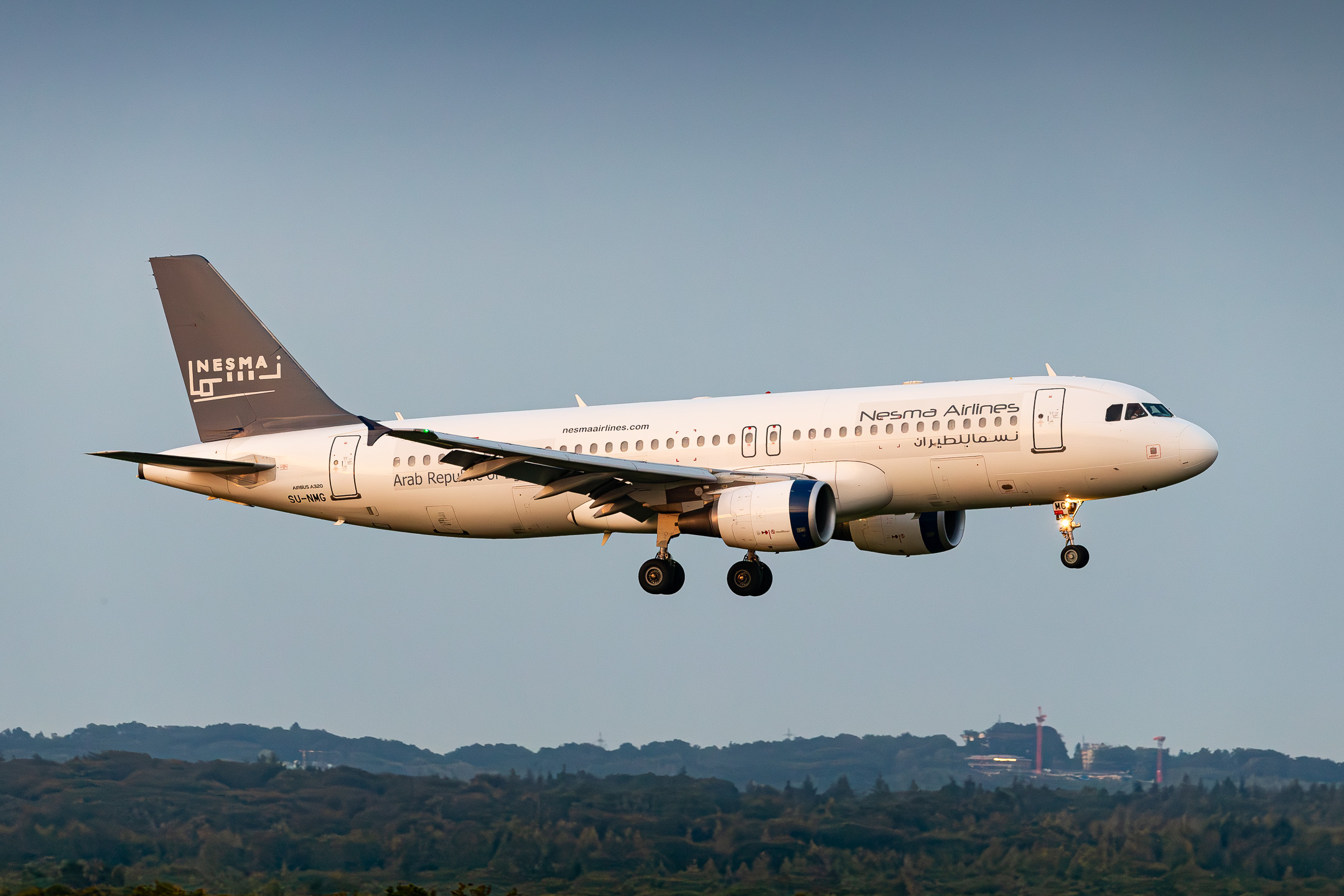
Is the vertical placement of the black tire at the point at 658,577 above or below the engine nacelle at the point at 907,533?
below

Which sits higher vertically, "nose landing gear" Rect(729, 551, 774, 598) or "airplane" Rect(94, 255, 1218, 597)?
"airplane" Rect(94, 255, 1218, 597)

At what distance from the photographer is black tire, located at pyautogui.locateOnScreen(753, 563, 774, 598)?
40.2m

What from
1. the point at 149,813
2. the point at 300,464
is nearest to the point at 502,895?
the point at 149,813

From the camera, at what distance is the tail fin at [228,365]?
45.0 m

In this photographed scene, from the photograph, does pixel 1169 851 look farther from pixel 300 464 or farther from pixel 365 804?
pixel 300 464

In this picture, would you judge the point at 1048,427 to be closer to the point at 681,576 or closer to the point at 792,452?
the point at 792,452

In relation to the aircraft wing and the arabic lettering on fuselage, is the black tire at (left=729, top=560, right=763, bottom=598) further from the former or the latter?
the arabic lettering on fuselage

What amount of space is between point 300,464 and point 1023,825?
136 ft

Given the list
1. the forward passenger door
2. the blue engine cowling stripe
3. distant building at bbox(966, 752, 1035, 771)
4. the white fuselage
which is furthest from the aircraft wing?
distant building at bbox(966, 752, 1035, 771)

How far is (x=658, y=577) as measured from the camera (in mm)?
40188

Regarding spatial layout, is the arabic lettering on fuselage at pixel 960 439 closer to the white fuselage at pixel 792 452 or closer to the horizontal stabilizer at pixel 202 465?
the white fuselage at pixel 792 452

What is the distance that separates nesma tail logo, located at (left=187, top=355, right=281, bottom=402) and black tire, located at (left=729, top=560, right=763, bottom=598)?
50.9ft

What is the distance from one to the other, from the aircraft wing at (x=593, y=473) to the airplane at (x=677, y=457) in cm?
6

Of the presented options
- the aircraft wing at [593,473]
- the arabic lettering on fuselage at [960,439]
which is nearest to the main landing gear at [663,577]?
the aircraft wing at [593,473]
